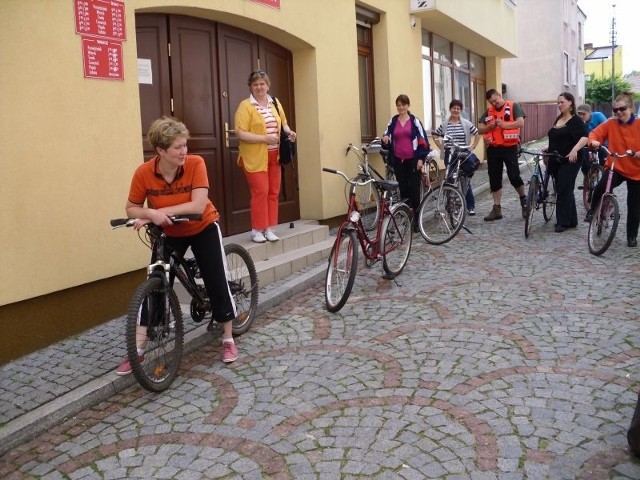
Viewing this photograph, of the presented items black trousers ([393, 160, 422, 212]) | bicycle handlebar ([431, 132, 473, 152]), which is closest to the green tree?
bicycle handlebar ([431, 132, 473, 152])

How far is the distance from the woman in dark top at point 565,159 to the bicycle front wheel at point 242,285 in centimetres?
499

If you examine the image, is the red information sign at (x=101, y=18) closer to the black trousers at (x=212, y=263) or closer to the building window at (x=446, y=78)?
the black trousers at (x=212, y=263)

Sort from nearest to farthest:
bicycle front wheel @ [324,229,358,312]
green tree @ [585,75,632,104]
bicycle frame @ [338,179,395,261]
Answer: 1. bicycle front wheel @ [324,229,358,312]
2. bicycle frame @ [338,179,395,261]
3. green tree @ [585,75,632,104]

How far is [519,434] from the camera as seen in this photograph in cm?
346

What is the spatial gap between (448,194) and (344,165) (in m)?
1.71

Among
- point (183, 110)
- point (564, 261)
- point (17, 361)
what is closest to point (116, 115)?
point (183, 110)

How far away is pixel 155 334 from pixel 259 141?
304 centimetres

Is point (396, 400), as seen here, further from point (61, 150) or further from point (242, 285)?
point (61, 150)

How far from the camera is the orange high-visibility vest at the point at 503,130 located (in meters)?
9.55

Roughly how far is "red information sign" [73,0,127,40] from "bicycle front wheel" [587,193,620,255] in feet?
17.8

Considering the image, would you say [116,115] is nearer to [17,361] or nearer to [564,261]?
[17,361]

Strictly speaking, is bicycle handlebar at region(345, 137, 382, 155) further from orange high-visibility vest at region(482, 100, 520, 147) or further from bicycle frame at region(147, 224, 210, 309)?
bicycle frame at region(147, 224, 210, 309)

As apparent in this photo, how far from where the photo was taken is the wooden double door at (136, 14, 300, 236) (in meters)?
6.80

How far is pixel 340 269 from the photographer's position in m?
5.89
